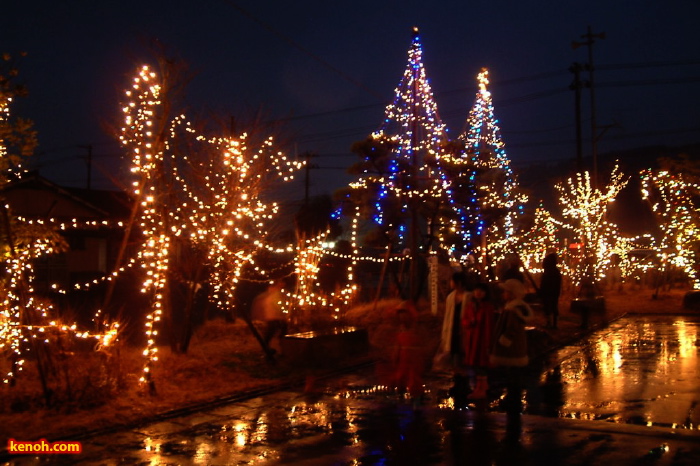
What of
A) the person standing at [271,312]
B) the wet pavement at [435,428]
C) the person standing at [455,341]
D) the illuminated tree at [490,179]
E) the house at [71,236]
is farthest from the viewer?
the house at [71,236]

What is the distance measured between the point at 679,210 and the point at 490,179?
4.85m

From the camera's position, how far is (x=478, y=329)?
345 inches

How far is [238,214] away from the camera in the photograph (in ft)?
39.1

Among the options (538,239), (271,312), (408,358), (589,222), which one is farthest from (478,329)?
(538,239)

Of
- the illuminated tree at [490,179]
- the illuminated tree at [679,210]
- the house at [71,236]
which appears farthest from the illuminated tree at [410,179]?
the house at [71,236]

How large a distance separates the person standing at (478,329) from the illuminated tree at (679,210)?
9637 mm

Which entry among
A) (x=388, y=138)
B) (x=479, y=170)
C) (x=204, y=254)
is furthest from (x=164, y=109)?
(x=479, y=170)

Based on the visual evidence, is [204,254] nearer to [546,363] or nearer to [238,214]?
[238,214]

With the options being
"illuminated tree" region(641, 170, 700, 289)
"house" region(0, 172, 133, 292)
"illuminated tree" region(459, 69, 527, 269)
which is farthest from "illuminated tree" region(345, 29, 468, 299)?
"house" region(0, 172, 133, 292)

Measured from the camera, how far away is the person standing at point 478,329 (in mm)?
8742

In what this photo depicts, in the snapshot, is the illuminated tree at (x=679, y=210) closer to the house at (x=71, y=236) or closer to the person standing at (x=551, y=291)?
the person standing at (x=551, y=291)

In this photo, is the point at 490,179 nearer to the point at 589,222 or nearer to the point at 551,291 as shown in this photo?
the point at 551,291

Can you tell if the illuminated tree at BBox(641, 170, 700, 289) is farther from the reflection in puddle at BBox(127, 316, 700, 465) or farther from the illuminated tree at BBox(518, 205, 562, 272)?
the reflection in puddle at BBox(127, 316, 700, 465)

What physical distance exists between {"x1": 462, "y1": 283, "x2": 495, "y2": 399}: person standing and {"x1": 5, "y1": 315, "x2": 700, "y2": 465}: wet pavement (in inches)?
21.5
